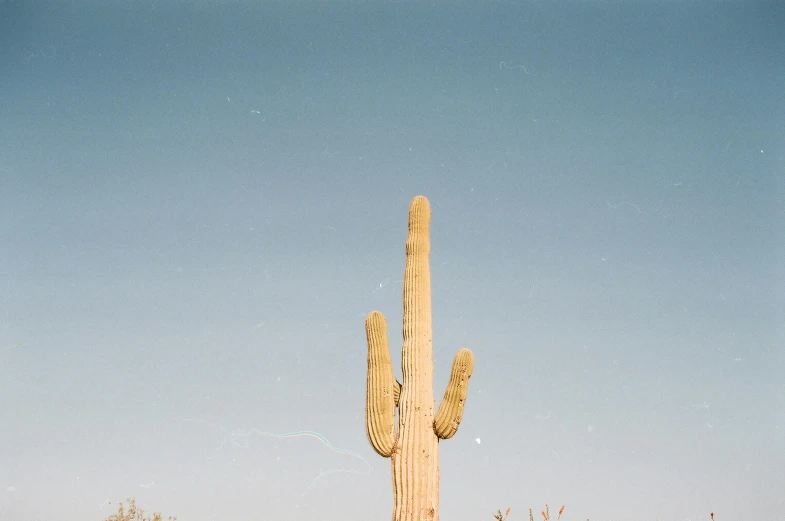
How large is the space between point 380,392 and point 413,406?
54cm

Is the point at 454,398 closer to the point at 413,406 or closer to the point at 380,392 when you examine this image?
the point at 413,406

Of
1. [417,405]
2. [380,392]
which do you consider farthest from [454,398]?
[380,392]

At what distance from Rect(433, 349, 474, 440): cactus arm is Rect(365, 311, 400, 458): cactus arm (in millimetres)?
729

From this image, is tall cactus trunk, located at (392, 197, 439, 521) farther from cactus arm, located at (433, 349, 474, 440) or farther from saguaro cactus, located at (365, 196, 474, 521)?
cactus arm, located at (433, 349, 474, 440)

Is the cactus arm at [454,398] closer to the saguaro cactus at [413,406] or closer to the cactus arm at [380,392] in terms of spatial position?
the saguaro cactus at [413,406]

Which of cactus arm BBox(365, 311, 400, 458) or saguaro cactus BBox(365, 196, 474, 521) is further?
cactus arm BBox(365, 311, 400, 458)

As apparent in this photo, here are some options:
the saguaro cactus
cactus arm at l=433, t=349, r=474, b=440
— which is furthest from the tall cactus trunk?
cactus arm at l=433, t=349, r=474, b=440

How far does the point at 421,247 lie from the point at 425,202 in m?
1.04

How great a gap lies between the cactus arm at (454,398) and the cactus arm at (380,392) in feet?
2.39

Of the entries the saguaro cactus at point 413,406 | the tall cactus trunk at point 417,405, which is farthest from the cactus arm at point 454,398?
the tall cactus trunk at point 417,405

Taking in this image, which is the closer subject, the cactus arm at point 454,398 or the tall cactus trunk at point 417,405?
the tall cactus trunk at point 417,405

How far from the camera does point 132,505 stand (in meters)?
29.9

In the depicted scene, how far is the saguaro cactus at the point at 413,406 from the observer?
1089cm

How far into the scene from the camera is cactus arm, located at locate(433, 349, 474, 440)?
11.2 m
